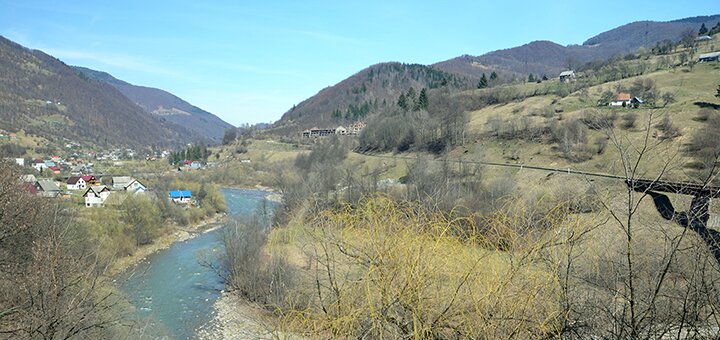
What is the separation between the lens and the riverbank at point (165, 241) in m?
27.2

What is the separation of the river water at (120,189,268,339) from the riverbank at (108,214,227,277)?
0.58 metres

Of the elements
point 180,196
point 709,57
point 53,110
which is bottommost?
point 180,196

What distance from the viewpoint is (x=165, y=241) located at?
34.1 meters

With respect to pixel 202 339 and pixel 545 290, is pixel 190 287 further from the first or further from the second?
pixel 545 290

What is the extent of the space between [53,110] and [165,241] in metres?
154

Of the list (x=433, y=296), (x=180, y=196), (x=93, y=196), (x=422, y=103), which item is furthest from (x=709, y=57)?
(x=93, y=196)

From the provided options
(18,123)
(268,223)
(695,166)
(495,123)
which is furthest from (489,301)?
(18,123)

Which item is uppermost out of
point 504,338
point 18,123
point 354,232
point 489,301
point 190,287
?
point 18,123

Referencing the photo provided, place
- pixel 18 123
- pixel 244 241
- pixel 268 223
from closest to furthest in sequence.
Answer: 1. pixel 244 241
2. pixel 268 223
3. pixel 18 123

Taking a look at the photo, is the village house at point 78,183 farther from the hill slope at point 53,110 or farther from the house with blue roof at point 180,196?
the hill slope at point 53,110

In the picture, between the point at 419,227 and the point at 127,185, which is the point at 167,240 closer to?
the point at 127,185

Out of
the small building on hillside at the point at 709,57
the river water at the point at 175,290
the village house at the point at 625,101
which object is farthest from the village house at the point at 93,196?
the small building on hillside at the point at 709,57

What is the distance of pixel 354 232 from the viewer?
18.4 feet

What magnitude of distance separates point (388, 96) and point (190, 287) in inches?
5145
